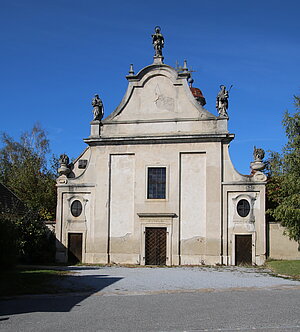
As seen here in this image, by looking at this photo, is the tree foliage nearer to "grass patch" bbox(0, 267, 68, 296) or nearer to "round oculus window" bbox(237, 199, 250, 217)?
"grass patch" bbox(0, 267, 68, 296)

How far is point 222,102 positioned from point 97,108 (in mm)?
7344

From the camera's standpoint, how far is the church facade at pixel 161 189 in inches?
933

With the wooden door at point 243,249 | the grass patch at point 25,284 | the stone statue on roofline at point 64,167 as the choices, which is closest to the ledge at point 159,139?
the stone statue on roofline at point 64,167

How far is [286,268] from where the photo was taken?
64.5 ft

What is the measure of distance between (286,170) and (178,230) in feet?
22.3

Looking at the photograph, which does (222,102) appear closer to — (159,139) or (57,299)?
(159,139)

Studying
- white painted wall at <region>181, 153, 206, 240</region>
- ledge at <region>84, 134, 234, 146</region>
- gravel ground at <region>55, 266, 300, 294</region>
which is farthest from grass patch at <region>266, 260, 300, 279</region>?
ledge at <region>84, 134, 234, 146</region>

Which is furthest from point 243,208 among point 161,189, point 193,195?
point 161,189

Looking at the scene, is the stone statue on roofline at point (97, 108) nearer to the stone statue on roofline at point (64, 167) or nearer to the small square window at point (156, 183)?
the stone statue on roofline at point (64, 167)

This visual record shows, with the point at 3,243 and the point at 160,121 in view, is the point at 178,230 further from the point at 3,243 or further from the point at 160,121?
the point at 3,243

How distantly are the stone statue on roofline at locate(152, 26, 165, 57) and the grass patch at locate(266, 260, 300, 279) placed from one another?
531 inches

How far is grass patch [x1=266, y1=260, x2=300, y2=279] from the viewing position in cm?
1789

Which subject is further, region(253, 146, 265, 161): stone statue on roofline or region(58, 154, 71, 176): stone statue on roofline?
region(58, 154, 71, 176): stone statue on roofline

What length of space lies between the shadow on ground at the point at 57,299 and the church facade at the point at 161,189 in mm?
8703
